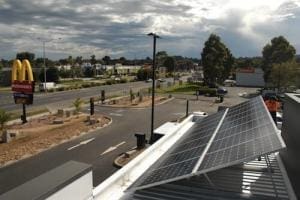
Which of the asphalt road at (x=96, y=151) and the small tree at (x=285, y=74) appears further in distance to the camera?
the small tree at (x=285, y=74)

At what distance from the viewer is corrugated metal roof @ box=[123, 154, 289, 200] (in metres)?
8.42

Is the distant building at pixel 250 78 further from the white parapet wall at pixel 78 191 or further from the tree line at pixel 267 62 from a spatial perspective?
the white parapet wall at pixel 78 191

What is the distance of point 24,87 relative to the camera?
3262 centimetres

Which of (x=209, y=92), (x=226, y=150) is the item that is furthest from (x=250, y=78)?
(x=226, y=150)

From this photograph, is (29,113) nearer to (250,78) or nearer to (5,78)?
(5,78)

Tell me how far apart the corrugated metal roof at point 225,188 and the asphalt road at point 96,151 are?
31.0ft

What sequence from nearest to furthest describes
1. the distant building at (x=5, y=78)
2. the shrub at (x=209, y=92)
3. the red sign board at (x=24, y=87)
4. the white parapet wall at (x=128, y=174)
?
the white parapet wall at (x=128, y=174) → the red sign board at (x=24, y=87) → the shrub at (x=209, y=92) → the distant building at (x=5, y=78)

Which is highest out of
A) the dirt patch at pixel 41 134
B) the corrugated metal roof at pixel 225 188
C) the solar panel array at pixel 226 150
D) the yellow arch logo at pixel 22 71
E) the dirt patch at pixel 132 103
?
the yellow arch logo at pixel 22 71

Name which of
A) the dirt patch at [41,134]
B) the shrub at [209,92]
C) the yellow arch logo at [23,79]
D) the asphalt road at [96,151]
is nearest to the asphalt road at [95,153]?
the asphalt road at [96,151]

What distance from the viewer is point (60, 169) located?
7.53 m

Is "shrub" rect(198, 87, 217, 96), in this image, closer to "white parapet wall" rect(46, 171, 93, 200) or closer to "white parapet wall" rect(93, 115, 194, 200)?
"white parapet wall" rect(93, 115, 194, 200)

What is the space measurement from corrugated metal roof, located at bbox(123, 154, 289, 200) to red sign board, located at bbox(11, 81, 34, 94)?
26.4 m

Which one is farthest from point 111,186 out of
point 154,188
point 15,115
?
point 15,115

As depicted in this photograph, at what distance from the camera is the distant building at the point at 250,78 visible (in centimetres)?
9019
